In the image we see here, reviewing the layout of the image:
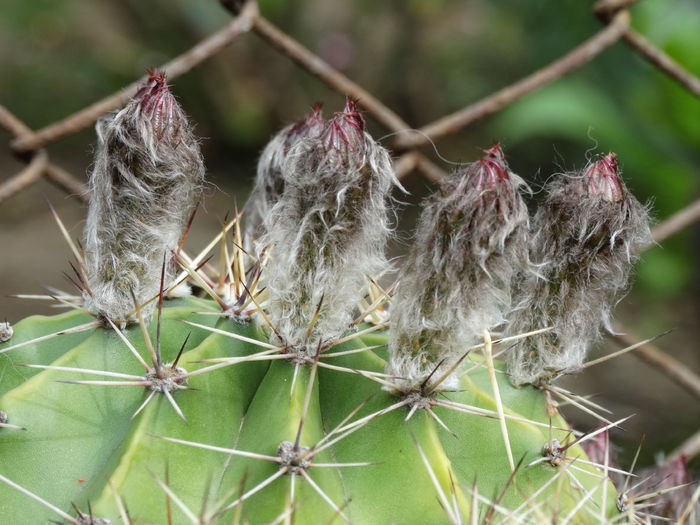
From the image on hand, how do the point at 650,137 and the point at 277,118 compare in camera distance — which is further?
the point at 277,118

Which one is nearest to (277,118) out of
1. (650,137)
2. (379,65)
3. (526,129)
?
(379,65)

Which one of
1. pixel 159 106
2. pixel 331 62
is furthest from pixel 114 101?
pixel 331 62

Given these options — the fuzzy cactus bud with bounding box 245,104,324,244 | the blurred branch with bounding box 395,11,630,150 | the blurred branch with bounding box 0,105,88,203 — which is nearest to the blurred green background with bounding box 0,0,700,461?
the blurred branch with bounding box 395,11,630,150

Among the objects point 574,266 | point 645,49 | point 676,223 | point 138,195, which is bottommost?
point 574,266

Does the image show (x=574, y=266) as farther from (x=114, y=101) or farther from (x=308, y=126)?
(x=114, y=101)

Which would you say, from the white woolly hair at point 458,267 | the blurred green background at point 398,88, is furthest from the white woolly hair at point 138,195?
the blurred green background at point 398,88

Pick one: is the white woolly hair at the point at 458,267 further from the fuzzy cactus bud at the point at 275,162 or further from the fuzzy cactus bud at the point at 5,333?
the fuzzy cactus bud at the point at 5,333

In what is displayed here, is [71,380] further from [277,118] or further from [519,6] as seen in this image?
[519,6]
